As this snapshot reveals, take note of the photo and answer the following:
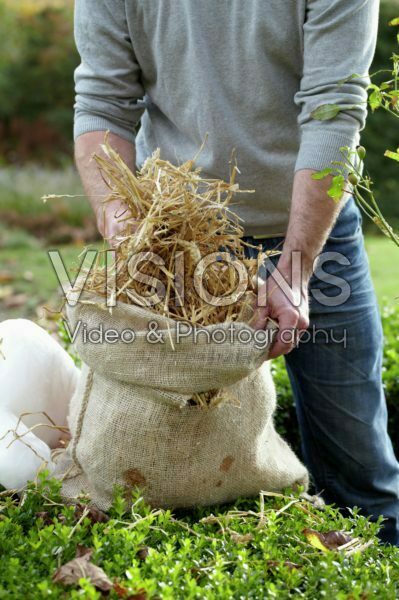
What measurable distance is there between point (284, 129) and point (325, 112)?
0.45 metres

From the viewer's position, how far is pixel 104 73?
2715mm

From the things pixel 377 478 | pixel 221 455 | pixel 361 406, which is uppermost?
pixel 221 455

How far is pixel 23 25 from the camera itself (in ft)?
37.8

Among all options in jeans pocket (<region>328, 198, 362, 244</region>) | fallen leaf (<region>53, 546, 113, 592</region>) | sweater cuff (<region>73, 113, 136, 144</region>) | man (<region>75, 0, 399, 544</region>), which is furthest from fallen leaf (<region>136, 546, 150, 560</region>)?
sweater cuff (<region>73, 113, 136, 144</region>)

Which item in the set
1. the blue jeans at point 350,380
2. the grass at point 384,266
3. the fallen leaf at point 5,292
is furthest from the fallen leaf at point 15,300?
the blue jeans at point 350,380

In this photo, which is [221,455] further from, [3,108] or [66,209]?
[3,108]

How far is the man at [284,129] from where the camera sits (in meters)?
2.33

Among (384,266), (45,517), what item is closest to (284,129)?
(45,517)

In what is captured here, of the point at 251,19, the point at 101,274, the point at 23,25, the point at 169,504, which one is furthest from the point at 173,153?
the point at 23,25

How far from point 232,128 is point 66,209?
622 cm

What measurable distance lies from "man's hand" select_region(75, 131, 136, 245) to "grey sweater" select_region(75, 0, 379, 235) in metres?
0.06

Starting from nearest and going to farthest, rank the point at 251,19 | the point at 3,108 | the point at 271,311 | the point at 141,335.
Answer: the point at 141,335 → the point at 271,311 → the point at 251,19 → the point at 3,108

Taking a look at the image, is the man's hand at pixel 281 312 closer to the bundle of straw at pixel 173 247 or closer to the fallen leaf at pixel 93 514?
the bundle of straw at pixel 173 247

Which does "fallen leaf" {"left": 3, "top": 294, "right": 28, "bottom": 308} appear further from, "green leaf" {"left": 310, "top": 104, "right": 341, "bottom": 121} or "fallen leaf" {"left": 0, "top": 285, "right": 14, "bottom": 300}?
"green leaf" {"left": 310, "top": 104, "right": 341, "bottom": 121}
